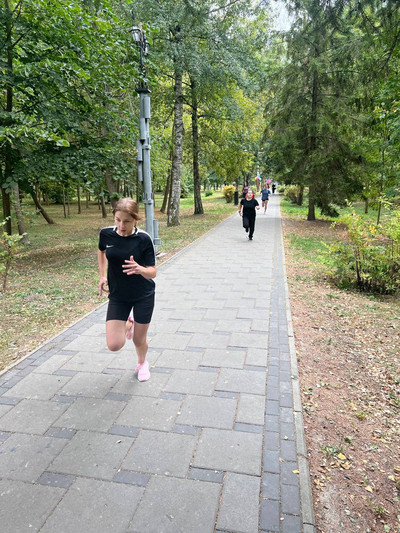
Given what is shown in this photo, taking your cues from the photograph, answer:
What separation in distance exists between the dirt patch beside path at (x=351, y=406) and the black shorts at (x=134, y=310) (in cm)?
170

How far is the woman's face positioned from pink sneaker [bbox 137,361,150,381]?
1385mm

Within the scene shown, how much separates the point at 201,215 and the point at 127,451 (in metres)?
20.2

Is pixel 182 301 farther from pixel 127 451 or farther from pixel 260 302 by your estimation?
pixel 127 451

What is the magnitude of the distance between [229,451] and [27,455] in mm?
1502

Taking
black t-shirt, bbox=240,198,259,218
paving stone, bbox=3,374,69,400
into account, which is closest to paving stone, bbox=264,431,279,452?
paving stone, bbox=3,374,69,400

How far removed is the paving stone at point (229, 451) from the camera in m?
2.49

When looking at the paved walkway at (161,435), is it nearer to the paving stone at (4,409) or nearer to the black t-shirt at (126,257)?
the paving stone at (4,409)

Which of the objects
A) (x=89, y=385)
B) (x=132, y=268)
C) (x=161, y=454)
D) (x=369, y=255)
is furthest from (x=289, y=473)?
(x=369, y=255)

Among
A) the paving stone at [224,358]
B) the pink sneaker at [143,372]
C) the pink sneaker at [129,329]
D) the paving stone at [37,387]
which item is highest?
the pink sneaker at [129,329]

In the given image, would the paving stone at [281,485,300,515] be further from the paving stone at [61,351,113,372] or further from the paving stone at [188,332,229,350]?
the paving stone at [61,351,113,372]

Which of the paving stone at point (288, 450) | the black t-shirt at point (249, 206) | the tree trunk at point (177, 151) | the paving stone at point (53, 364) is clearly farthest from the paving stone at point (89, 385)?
the tree trunk at point (177, 151)

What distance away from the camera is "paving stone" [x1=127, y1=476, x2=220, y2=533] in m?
2.05

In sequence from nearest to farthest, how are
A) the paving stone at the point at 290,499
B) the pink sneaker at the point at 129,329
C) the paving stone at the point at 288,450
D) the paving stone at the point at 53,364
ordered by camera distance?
the paving stone at the point at 290,499
the paving stone at the point at 288,450
the pink sneaker at the point at 129,329
the paving stone at the point at 53,364

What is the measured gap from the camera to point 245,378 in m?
3.63
